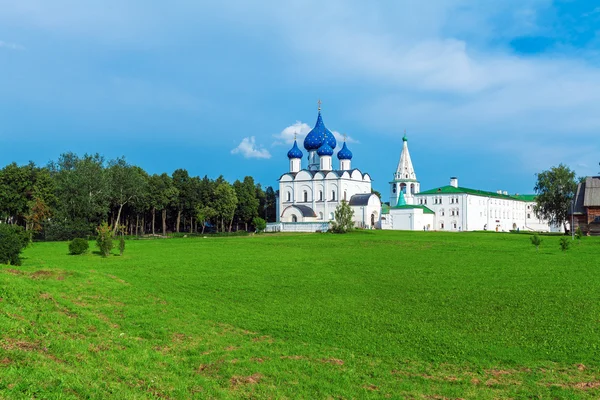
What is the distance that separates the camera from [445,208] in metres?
76.6

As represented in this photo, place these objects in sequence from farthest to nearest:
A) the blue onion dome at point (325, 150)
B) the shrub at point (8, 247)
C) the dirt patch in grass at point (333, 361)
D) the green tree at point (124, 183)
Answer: the blue onion dome at point (325, 150), the green tree at point (124, 183), the shrub at point (8, 247), the dirt patch in grass at point (333, 361)

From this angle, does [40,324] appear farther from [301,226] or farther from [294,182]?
[294,182]

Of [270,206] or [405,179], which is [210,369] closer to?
[270,206]

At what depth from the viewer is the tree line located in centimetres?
4569

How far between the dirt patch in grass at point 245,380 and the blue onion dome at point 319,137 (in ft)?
206

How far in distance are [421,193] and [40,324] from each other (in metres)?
73.7

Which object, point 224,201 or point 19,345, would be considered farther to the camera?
point 224,201

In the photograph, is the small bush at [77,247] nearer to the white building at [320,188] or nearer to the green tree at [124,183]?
the green tree at [124,183]

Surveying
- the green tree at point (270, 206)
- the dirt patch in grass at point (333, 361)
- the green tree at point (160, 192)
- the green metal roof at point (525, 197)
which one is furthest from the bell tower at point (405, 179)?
the dirt patch in grass at point (333, 361)

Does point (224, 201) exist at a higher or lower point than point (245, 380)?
higher

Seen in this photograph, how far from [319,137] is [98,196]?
3179cm

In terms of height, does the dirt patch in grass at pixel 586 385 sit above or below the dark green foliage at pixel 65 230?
below

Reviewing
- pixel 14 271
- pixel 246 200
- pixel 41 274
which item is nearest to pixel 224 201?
pixel 246 200

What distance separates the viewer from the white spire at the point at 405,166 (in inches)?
3199
